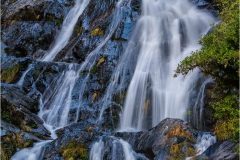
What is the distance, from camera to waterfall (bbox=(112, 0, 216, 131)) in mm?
13445

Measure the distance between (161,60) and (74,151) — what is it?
301 inches

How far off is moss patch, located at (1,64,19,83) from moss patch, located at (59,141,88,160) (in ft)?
31.4

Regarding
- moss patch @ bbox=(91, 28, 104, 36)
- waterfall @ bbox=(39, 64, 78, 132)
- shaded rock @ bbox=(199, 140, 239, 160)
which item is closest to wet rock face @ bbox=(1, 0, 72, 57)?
moss patch @ bbox=(91, 28, 104, 36)

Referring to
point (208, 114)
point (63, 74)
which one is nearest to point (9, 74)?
point (63, 74)

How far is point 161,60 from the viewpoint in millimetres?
15781

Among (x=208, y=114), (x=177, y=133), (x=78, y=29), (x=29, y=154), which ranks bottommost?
(x=29, y=154)

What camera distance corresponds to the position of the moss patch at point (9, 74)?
18.5 m

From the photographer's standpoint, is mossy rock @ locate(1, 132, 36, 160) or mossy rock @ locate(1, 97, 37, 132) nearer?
mossy rock @ locate(1, 132, 36, 160)

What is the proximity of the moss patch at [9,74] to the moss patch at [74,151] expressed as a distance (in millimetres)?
9562

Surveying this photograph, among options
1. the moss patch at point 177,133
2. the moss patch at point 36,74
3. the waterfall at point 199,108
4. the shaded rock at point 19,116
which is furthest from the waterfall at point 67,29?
the moss patch at point 177,133

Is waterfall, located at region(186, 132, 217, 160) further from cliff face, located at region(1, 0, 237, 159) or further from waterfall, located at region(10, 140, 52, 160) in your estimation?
waterfall, located at region(10, 140, 52, 160)

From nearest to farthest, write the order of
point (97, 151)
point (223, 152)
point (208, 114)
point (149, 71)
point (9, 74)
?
point (223, 152), point (97, 151), point (208, 114), point (149, 71), point (9, 74)

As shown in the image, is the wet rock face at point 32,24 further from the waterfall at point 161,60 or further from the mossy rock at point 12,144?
the mossy rock at point 12,144

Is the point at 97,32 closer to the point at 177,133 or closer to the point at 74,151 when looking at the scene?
the point at 74,151
